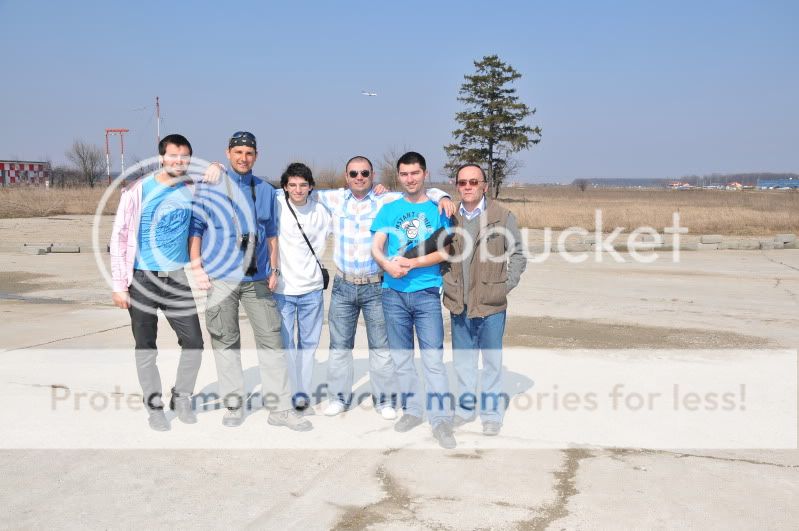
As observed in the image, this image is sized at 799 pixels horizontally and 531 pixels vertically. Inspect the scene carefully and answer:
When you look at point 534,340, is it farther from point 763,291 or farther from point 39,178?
point 39,178

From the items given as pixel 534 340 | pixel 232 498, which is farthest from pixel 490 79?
pixel 232 498

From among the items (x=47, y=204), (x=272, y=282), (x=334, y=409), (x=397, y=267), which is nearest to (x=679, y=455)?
(x=397, y=267)

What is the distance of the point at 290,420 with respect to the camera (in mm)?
5027

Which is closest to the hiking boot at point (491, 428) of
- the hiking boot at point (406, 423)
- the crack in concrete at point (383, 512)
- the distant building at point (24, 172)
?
the hiking boot at point (406, 423)

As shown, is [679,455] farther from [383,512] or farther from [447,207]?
[447,207]

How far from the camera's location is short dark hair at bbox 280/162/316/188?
5199 millimetres

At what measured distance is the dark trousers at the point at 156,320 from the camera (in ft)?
15.8

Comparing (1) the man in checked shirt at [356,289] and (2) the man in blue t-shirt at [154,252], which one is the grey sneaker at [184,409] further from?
(1) the man in checked shirt at [356,289]

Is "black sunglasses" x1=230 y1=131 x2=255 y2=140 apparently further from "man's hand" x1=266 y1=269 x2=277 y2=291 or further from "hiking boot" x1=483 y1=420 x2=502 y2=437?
"hiking boot" x1=483 y1=420 x2=502 y2=437

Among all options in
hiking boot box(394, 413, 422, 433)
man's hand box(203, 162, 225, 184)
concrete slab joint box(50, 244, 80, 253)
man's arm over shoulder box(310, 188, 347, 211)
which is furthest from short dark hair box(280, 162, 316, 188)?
concrete slab joint box(50, 244, 80, 253)

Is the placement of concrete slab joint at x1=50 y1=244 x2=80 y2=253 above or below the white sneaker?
above

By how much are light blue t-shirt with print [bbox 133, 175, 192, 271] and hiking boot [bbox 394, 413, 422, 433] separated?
1.78 metres

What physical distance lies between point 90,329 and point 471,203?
16.6ft

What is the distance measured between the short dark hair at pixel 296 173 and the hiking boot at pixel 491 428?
2.00m
